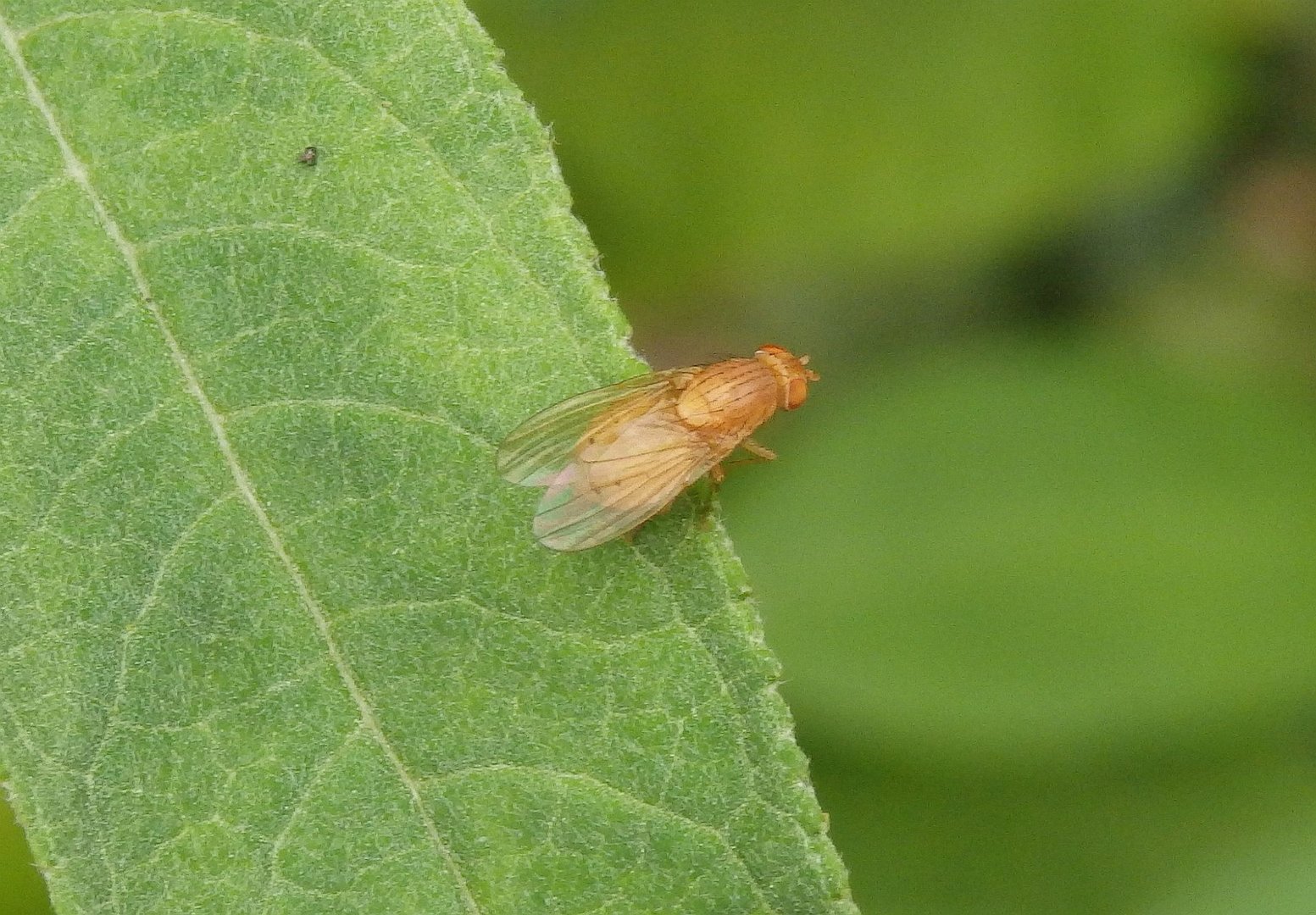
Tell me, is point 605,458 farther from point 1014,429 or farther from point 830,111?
point 830,111

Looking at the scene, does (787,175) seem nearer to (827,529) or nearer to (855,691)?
(827,529)

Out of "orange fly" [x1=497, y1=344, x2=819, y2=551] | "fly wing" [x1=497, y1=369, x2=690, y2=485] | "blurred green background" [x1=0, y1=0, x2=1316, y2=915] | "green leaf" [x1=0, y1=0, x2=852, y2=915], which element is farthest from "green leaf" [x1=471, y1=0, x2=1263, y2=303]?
"green leaf" [x1=0, y1=0, x2=852, y2=915]

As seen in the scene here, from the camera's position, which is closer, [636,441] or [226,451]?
[226,451]

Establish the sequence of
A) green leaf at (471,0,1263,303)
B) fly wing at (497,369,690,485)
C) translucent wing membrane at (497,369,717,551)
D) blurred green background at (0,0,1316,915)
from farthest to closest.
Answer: green leaf at (471,0,1263,303)
blurred green background at (0,0,1316,915)
translucent wing membrane at (497,369,717,551)
fly wing at (497,369,690,485)

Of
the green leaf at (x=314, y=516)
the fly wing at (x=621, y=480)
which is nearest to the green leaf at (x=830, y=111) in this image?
the fly wing at (x=621, y=480)

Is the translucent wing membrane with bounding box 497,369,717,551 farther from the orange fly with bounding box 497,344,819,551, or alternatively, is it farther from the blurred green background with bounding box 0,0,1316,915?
the blurred green background with bounding box 0,0,1316,915

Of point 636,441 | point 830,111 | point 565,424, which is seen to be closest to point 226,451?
point 565,424

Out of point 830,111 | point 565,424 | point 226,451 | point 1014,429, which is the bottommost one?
point 1014,429
